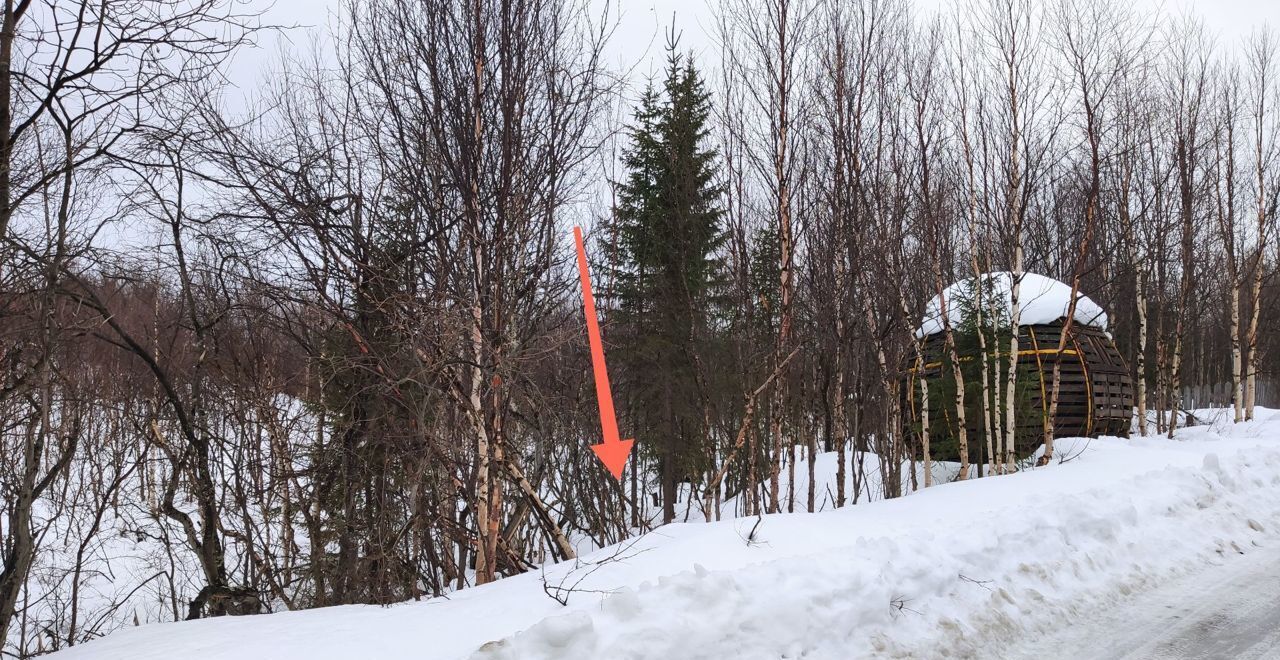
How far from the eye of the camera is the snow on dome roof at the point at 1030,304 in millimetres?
12931

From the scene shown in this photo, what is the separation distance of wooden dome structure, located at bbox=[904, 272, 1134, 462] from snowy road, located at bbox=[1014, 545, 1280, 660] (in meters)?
6.42

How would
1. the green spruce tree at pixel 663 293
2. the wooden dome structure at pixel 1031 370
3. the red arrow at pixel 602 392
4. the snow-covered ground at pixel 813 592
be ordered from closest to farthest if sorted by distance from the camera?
the snow-covered ground at pixel 813 592 < the red arrow at pixel 602 392 < the wooden dome structure at pixel 1031 370 < the green spruce tree at pixel 663 293

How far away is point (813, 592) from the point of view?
15.1 feet

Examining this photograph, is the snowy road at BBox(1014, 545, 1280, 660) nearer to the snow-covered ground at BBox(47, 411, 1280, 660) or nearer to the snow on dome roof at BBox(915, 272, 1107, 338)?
the snow-covered ground at BBox(47, 411, 1280, 660)

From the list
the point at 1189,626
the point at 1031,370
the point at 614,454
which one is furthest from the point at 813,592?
the point at 1031,370

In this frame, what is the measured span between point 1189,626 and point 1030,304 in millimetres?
9566

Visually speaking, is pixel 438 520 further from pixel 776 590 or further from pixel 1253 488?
pixel 1253 488

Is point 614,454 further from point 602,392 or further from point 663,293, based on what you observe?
point 663,293

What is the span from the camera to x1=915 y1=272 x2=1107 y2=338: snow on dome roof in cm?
1293

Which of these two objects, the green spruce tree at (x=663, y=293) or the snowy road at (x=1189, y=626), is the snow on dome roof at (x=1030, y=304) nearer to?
the green spruce tree at (x=663, y=293)

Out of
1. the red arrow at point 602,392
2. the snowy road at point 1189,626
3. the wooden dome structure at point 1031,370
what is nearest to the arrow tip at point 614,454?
the red arrow at point 602,392

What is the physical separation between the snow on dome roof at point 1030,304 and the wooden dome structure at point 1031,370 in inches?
0.7

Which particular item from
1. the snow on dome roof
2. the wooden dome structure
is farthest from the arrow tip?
the snow on dome roof

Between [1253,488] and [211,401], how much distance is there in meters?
13.3
